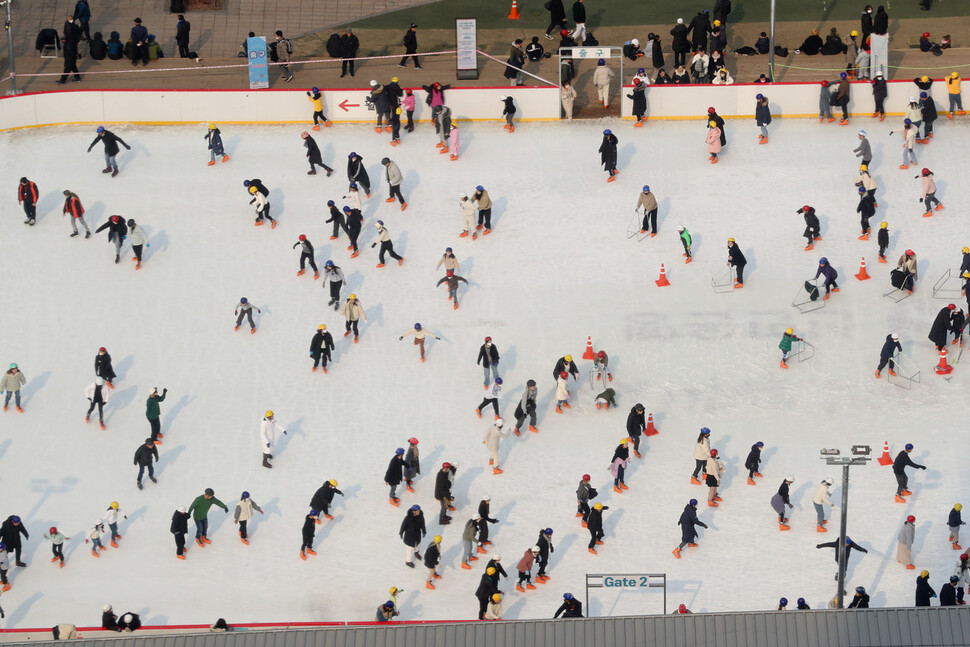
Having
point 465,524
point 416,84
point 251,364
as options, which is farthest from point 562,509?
point 416,84

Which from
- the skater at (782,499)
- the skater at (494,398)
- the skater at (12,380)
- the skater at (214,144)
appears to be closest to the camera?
the skater at (782,499)

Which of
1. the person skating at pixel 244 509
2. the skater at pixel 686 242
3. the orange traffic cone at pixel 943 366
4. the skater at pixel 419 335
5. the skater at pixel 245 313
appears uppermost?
the skater at pixel 686 242

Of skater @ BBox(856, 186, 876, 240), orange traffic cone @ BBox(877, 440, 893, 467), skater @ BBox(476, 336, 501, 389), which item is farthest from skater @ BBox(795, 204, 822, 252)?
skater @ BBox(476, 336, 501, 389)

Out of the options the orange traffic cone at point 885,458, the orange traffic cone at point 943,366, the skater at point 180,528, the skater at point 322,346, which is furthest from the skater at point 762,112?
the skater at point 180,528

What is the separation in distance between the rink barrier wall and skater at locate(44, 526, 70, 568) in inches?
228

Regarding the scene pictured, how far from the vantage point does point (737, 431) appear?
33.6 metres

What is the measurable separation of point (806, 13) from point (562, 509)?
69.1 ft

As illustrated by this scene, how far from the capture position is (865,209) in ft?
124

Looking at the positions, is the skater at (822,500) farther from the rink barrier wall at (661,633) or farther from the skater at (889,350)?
the rink barrier wall at (661,633)

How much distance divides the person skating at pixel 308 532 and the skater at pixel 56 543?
4.01 metres

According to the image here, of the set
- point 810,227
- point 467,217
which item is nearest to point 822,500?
point 810,227

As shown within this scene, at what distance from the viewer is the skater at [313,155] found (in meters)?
39.8

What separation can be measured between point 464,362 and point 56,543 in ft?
28.7

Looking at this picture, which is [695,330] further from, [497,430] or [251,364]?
[251,364]
